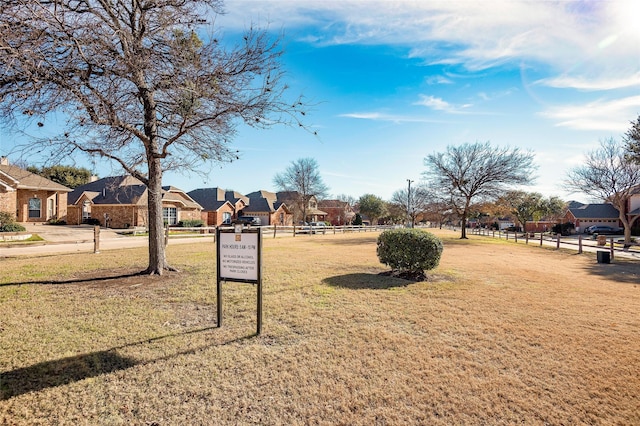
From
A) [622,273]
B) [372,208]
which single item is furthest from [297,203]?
[622,273]

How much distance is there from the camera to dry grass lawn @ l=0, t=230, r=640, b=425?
3.00 m

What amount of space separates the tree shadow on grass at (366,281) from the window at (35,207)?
107 ft

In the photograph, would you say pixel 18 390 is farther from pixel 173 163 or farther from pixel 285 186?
pixel 285 186

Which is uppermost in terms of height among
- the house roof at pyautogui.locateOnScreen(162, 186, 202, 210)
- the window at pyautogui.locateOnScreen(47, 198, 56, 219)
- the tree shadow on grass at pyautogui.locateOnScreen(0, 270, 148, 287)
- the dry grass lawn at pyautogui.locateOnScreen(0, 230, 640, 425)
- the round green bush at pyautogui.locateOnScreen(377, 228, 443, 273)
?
the house roof at pyautogui.locateOnScreen(162, 186, 202, 210)

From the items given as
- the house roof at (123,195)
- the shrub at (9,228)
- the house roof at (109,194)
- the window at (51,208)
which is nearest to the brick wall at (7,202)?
the shrub at (9,228)

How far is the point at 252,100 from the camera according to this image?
7.13 meters

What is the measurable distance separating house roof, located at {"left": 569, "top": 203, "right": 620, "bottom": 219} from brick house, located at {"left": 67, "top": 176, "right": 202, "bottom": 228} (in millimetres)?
58715

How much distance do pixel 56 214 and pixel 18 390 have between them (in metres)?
36.6

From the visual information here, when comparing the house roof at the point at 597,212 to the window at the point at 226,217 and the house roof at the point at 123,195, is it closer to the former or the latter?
the window at the point at 226,217

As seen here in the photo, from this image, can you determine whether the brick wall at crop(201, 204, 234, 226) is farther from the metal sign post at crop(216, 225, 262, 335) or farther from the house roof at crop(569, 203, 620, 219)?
the house roof at crop(569, 203, 620, 219)

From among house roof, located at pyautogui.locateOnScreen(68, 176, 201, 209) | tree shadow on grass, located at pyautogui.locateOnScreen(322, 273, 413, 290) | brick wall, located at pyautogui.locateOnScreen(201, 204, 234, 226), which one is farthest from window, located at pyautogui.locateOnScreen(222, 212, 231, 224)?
tree shadow on grass, located at pyautogui.locateOnScreen(322, 273, 413, 290)

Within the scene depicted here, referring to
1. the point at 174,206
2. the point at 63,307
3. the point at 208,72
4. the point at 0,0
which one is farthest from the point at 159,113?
the point at 174,206

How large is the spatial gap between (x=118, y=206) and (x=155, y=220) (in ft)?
92.5

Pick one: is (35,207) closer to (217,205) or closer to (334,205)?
(217,205)
